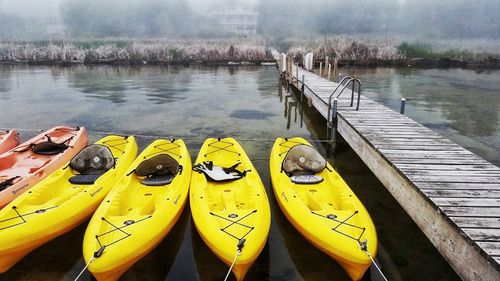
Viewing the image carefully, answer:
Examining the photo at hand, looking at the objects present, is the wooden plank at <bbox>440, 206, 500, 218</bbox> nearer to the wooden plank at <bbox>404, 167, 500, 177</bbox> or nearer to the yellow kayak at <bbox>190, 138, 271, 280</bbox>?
the wooden plank at <bbox>404, 167, 500, 177</bbox>

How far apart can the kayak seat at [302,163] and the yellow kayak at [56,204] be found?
3770 mm

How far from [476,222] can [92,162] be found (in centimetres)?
715

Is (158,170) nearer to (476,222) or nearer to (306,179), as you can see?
(306,179)

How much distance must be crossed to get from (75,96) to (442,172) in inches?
742

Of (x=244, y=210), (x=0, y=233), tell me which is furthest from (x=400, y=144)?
(x=0, y=233)

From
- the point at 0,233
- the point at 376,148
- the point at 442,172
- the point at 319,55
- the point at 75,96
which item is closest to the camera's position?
the point at 0,233

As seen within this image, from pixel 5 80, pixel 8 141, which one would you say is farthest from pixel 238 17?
pixel 8 141

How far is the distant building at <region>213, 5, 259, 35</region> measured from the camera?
114500mm

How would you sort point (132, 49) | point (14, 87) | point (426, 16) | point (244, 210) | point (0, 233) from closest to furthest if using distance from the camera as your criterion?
point (0, 233)
point (244, 210)
point (14, 87)
point (132, 49)
point (426, 16)

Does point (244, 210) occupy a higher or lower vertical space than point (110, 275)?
higher

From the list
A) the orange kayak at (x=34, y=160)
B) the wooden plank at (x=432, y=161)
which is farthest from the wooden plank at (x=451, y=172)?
the orange kayak at (x=34, y=160)

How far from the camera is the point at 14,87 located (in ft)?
70.9

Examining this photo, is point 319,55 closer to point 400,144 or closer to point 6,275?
point 400,144

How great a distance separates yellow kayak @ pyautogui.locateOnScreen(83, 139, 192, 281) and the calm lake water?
0.69m
